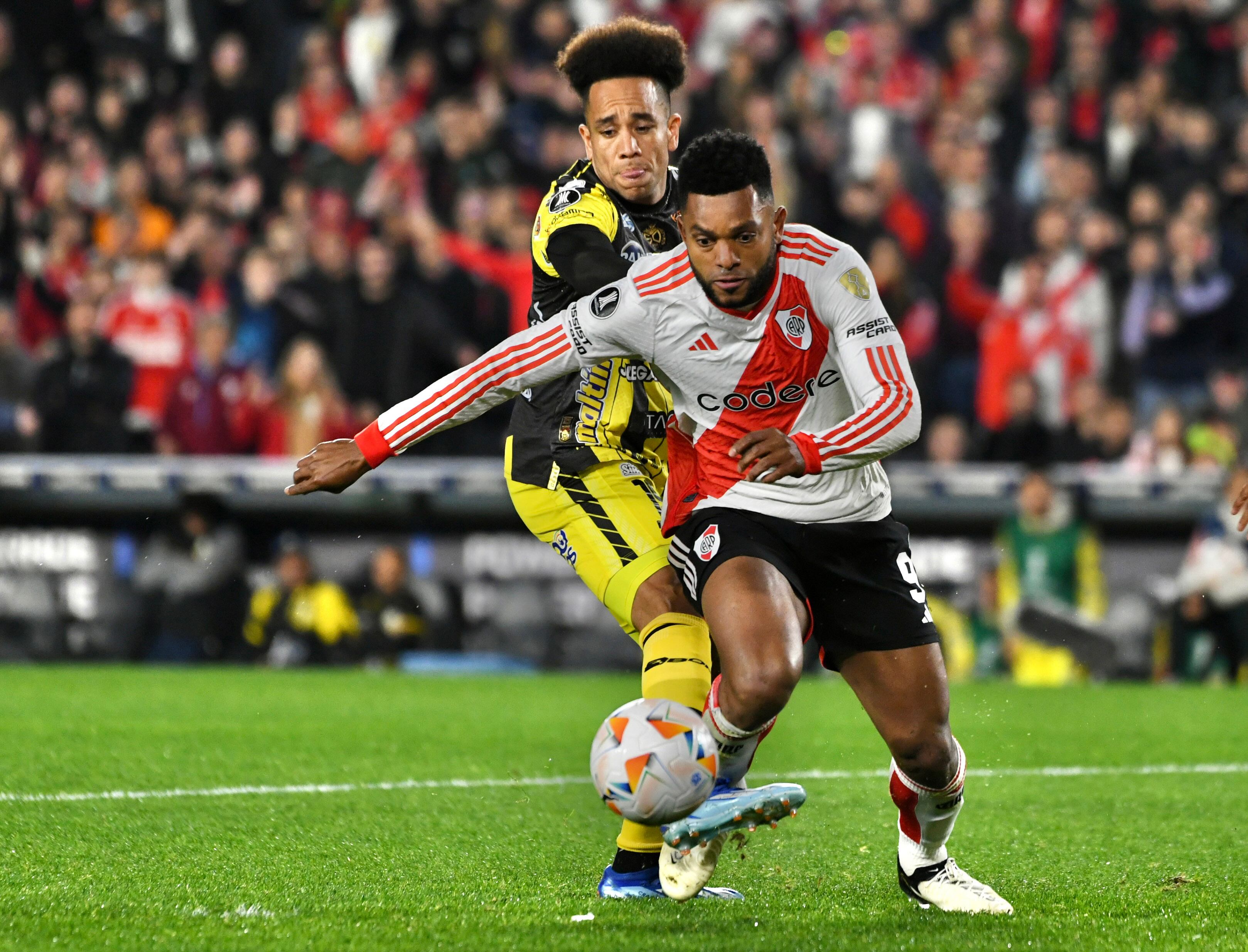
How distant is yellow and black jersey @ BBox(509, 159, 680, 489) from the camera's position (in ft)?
16.8

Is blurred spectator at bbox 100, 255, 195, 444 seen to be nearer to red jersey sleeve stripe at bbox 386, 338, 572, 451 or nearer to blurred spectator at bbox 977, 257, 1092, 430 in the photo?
blurred spectator at bbox 977, 257, 1092, 430

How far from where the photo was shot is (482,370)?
4.64 m

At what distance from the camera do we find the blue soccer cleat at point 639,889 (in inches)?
192

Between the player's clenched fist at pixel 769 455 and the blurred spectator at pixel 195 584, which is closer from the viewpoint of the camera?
the player's clenched fist at pixel 769 455

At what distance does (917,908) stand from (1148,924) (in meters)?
0.63

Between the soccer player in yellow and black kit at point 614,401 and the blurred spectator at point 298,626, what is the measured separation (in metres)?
6.80

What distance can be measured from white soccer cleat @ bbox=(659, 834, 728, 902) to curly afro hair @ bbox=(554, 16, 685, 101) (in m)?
2.29

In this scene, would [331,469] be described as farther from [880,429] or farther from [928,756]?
[928,756]

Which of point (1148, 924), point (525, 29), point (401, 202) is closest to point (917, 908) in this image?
point (1148, 924)

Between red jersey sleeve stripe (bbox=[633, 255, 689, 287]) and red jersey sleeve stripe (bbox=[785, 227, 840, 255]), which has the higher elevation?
red jersey sleeve stripe (bbox=[785, 227, 840, 255])

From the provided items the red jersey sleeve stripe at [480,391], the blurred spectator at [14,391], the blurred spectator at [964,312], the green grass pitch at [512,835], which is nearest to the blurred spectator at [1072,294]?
the blurred spectator at [964,312]

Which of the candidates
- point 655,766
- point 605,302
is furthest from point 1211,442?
point 655,766

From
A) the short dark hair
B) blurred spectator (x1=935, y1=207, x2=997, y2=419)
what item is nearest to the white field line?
the short dark hair

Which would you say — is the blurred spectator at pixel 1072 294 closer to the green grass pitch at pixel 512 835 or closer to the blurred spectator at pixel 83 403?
the green grass pitch at pixel 512 835
